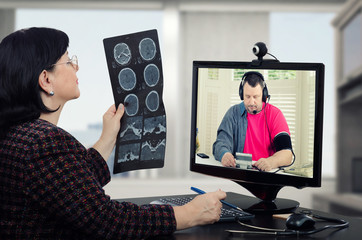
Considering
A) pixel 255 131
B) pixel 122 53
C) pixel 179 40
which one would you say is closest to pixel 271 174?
pixel 255 131

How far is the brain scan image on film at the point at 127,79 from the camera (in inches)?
46.2

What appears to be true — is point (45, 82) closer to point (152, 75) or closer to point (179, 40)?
point (152, 75)

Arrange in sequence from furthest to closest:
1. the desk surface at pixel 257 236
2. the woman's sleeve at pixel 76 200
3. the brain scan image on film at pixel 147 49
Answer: the brain scan image on film at pixel 147 49
the desk surface at pixel 257 236
the woman's sleeve at pixel 76 200

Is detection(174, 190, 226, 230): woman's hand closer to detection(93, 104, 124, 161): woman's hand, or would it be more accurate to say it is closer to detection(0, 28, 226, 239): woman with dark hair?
detection(0, 28, 226, 239): woman with dark hair

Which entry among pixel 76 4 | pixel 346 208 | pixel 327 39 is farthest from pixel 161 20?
pixel 346 208

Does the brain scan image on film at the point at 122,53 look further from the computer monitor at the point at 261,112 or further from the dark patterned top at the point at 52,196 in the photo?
the dark patterned top at the point at 52,196

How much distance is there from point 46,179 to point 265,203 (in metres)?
0.72

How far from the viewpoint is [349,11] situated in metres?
2.71

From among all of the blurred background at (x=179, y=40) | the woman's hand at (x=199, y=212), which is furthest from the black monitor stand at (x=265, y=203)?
the blurred background at (x=179, y=40)

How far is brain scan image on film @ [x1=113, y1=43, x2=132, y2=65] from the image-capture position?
1.17 meters

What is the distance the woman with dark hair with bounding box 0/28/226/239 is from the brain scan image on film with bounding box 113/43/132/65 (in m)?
0.22

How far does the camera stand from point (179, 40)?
338 centimetres

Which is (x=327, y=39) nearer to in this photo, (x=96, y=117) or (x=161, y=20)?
(x=161, y=20)

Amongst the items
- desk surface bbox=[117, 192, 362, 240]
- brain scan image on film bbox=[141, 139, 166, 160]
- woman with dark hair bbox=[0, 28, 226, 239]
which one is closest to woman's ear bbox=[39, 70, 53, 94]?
woman with dark hair bbox=[0, 28, 226, 239]
